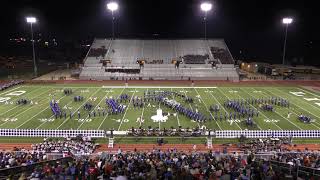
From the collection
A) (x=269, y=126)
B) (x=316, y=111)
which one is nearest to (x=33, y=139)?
(x=269, y=126)

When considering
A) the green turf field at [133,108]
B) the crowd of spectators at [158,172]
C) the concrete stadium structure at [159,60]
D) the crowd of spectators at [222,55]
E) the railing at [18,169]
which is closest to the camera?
the crowd of spectators at [158,172]

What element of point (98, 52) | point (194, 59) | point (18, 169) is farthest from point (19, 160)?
point (98, 52)

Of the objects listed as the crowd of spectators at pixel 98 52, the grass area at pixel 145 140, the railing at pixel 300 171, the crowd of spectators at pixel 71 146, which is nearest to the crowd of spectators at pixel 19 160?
the crowd of spectators at pixel 71 146

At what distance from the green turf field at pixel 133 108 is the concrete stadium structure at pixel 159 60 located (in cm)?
1050

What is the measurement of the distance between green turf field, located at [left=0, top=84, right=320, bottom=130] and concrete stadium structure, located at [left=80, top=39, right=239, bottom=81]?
34.4 feet

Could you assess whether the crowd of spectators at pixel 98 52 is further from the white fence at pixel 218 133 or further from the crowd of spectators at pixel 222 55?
the white fence at pixel 218 133

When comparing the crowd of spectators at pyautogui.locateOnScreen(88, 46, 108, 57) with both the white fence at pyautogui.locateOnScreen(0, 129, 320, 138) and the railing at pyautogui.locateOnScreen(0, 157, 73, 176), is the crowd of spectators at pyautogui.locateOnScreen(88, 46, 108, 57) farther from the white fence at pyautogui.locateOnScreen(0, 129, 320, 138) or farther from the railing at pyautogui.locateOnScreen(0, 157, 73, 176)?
the railing at pyautogui.locateOnScreen(0, 157, 73, 176)

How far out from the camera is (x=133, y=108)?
89.1ft

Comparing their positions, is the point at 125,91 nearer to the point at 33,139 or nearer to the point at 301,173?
the point at 33,139

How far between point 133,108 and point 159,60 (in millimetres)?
30130

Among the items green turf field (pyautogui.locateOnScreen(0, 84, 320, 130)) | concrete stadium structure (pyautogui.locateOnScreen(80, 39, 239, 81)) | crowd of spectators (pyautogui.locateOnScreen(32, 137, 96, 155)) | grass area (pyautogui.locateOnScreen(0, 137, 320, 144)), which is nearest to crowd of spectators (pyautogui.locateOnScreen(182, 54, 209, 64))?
concrete stadium structure (pyautogui.locateOnScreen(80, 39, 239, 81))

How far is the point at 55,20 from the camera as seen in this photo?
61.2 meters

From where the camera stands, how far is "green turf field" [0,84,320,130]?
73.2 feet

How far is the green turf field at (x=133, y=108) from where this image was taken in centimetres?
2230
